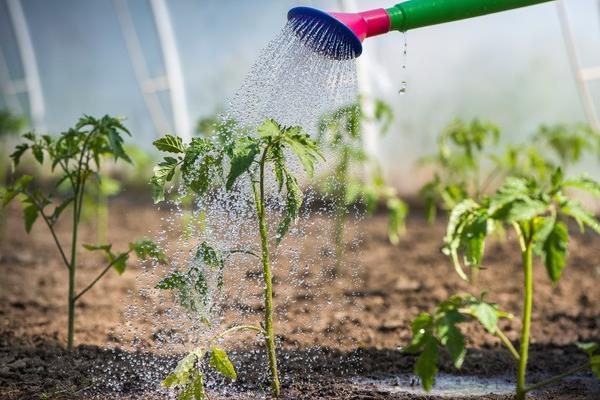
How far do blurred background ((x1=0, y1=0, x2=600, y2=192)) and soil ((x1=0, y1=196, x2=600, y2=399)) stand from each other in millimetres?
1198

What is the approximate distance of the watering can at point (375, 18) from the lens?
2814 millimetres

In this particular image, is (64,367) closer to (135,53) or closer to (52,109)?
(135,53)

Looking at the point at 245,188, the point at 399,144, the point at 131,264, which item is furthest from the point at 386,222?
the point at 245,188

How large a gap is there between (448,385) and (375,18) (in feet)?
4.72

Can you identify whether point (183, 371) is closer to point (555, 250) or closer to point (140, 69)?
point (555, 250)

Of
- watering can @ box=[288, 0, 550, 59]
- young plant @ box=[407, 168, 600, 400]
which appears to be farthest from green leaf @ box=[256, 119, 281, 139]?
Result: young plant @ box=[407, 168, 600, 400]

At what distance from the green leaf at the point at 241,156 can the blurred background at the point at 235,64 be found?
15.4 feet

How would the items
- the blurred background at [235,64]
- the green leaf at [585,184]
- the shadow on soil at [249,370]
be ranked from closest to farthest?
the green leaf at [585,184]
the shadow on soil at [249,370]
the blurred background at [235,64]

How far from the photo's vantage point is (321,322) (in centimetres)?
414

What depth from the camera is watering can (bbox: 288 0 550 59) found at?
2814 mm

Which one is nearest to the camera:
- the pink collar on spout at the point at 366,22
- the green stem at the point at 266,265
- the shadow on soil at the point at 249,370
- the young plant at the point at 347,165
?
the green stem at the point at 266,265

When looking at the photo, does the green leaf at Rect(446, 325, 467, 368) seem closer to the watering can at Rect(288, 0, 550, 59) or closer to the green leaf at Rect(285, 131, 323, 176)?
the green leaf at Rect(285, 131, 323, 176)

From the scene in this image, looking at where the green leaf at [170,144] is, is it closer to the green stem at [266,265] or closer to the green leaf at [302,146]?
the green stem at [266,265]

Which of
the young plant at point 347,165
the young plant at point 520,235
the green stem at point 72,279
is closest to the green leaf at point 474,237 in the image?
the young plant at point 520,235
